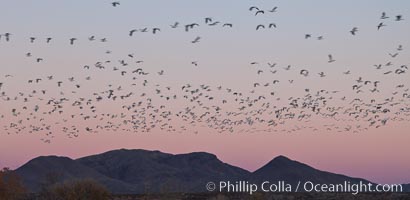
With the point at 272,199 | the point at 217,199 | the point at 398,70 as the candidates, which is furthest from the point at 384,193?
the point at 398,70

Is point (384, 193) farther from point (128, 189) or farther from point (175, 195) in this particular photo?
point (128, 189)

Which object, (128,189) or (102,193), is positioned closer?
(102,193)

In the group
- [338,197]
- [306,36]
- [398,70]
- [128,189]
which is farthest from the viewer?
[128,189]

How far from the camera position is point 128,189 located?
7643 inches

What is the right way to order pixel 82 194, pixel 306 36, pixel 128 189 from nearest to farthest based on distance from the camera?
pixel 306 36, pixel 82 194, pixel 128 189

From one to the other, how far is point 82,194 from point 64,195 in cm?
330

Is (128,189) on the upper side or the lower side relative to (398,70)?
upper

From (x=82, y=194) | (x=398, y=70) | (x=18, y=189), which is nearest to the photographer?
(x=398, y=70)

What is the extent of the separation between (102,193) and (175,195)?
67.3 feet

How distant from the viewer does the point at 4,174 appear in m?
92.6

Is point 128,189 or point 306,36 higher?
point 128,189

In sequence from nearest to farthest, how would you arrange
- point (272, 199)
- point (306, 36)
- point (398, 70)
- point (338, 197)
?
point (306, 36) < point (398, 70) < point (272, 199) < point (338, 197)

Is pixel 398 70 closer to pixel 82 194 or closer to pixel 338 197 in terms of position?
pixel 82 194

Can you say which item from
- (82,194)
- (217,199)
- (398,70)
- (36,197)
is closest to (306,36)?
(398,70)
